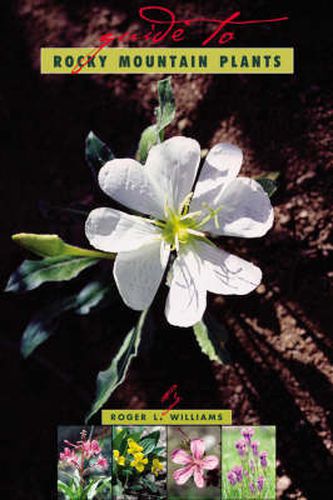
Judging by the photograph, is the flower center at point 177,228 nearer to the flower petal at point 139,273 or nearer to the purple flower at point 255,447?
the flower petal at point 139,273

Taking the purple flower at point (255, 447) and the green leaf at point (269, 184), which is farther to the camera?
the purple flower at point (255, 447)

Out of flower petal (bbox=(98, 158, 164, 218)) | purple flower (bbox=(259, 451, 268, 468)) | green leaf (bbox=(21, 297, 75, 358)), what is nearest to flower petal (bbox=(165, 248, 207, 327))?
flower petal (bbox=(98, 158, 164, 218))

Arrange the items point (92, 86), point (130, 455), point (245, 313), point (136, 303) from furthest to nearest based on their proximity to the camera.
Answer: point (92, 86) < point (245, 313) < point (130, 455) < point (136, 303)

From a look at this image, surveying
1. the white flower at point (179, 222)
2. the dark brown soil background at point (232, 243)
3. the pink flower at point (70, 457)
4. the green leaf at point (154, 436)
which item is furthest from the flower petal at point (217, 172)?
the pink flower at point (70, 457)

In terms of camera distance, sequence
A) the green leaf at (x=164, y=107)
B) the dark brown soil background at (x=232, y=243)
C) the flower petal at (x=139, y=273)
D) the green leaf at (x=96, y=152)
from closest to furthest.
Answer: the flower petal at (x=139, y=273), the green leaf at (x=164, y=107), the green leaf at (x=96, y=152), the dark brown soil background at (x=232, y=243)

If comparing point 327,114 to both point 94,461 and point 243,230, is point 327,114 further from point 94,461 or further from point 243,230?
point 94,461

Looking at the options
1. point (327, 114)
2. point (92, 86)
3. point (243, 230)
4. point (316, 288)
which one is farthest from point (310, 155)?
point (92, 86)

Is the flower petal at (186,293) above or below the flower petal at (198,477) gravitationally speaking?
above
